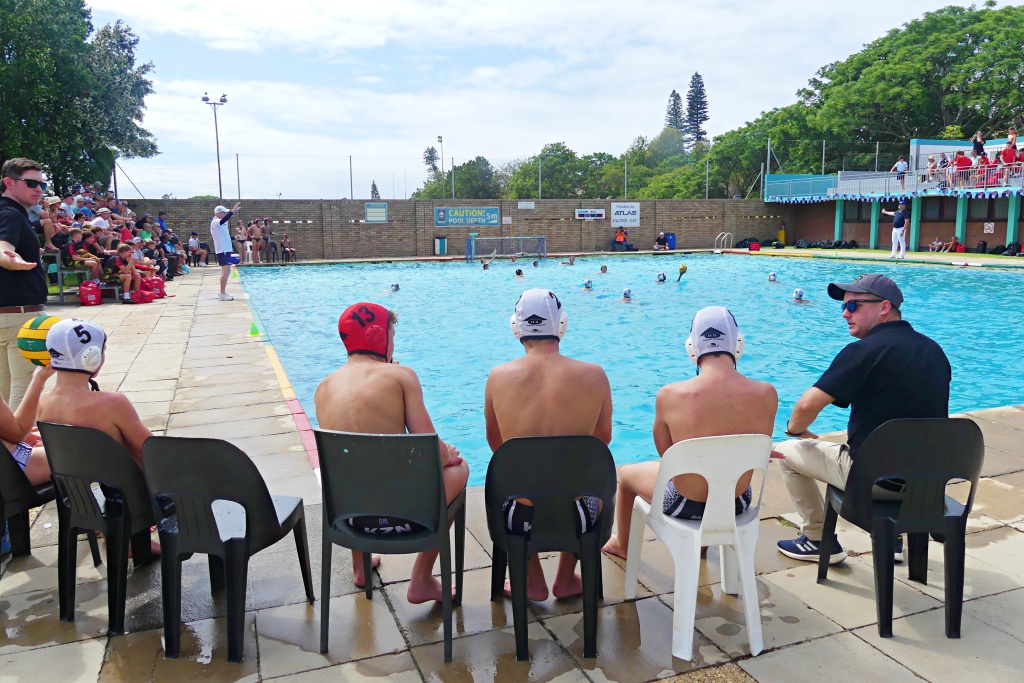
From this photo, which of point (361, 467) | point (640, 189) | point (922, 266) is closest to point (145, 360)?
point (361, 467)

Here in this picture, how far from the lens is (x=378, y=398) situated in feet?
9.64

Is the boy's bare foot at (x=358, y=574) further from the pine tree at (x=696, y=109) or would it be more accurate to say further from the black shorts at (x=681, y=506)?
the pine tree at (x=696, y=109)

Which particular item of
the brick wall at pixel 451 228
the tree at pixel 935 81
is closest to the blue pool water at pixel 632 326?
the brick wall at pixel 451 228

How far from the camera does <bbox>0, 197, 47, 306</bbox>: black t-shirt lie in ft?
15.1

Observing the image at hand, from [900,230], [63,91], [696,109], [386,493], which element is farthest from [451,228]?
[696,109]

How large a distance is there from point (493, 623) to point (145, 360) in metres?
7.38

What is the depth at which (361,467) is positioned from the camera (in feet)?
Result: 8.68

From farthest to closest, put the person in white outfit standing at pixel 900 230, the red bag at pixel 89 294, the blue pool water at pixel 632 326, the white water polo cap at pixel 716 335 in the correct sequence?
1. the person in white outfit standing at pixel 900 230
2. the red bag at pixel 89 294
3. the blue pool water at pixel 632 326
4. the white water polo cap at pixel 716 335

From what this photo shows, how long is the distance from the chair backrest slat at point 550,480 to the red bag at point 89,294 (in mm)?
14068

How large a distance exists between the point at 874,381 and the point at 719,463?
1.02 meters

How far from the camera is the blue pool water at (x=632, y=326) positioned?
31.0ft

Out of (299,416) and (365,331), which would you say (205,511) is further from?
(299,416)

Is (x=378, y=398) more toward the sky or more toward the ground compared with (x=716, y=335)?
more toward the ground

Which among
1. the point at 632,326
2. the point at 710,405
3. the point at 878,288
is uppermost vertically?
the point at 878,288
